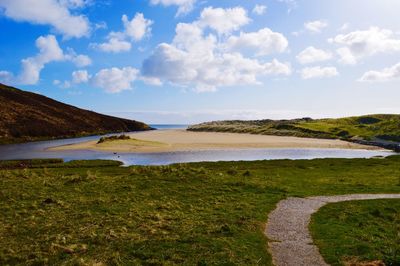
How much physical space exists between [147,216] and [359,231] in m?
12.7

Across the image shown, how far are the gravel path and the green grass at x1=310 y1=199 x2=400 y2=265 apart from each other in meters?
0.56

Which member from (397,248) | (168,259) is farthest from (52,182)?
(397,248)

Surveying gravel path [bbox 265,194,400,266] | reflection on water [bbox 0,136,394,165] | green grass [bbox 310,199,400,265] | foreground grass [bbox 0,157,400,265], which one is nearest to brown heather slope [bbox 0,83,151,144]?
reflection on water [bbox 0,136,394,165]

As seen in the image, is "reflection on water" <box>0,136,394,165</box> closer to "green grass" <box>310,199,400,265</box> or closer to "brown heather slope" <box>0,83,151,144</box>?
"brown heather slope" <box>0,83,151,144</box>

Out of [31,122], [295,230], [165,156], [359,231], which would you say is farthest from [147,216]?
[31,122]

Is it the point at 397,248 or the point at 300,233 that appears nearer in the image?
the point at 397,248

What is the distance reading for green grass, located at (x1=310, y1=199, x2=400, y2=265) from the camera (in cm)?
1683

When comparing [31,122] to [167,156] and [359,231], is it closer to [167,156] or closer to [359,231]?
[167,156]

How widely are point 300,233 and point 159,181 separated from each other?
64.0ft

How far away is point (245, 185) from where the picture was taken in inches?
1439

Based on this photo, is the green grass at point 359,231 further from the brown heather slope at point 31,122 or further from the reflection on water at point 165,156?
the brown heather slope at point 31,122

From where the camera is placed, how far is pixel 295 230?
69.4 feet

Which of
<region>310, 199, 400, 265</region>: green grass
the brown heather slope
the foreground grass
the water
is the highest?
the brown heather slope

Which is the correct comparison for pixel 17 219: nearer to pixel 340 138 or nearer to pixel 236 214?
pixel 236 214
